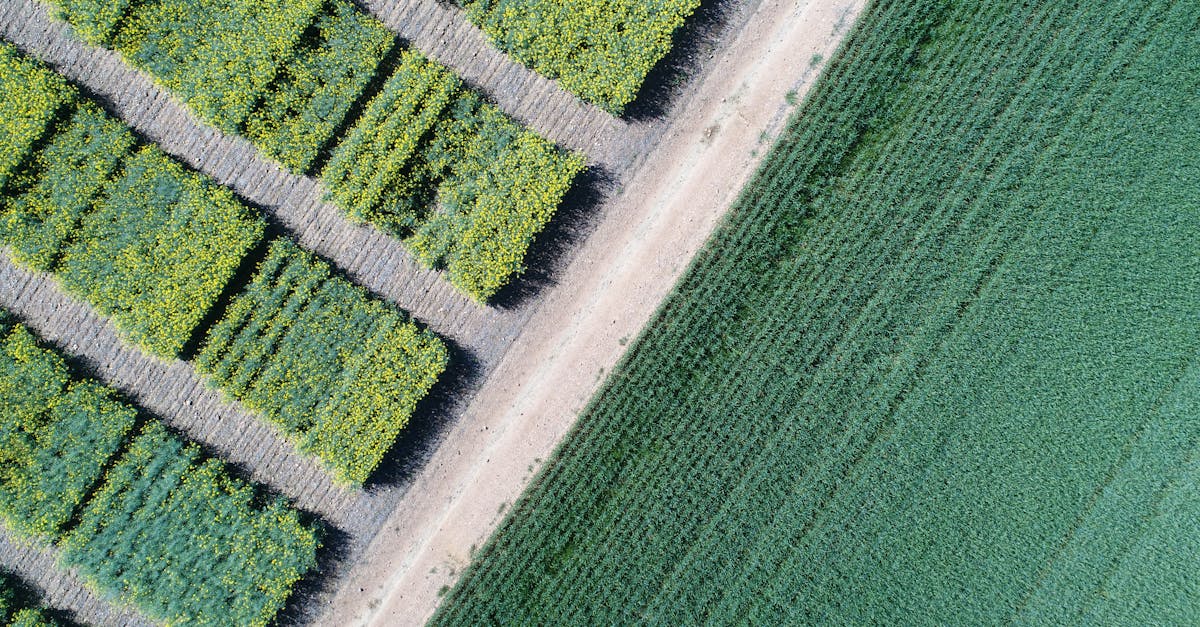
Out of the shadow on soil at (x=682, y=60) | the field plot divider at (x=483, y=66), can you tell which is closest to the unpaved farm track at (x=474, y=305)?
the field plot divider at (x=483, y=66)

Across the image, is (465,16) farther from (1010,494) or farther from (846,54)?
(1010,494)

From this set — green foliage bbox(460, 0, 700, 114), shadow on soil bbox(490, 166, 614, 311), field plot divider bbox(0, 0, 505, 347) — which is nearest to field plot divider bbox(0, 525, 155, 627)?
field plot divider bbox(0, 0, 505, 347)

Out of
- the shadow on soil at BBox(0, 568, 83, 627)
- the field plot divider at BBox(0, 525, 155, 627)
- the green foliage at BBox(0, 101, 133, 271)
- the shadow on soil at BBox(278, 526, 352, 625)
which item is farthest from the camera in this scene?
the shadow on soil at BBox(278, 526, 352, 625)

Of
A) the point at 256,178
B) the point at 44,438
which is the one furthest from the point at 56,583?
the point at 256,178

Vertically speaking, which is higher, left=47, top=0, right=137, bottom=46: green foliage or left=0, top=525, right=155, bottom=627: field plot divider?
left=47, top=0, right=137, bottom=46: green foliage

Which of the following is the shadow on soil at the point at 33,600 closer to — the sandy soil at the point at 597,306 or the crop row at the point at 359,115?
the sandy soil at the point at 597,306

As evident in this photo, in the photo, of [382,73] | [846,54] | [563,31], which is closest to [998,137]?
[846,54]

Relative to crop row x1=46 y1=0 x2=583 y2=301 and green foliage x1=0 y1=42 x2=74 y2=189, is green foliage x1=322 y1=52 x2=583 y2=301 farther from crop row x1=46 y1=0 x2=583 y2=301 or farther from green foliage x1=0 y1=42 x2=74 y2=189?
green foliage x1=0 y1=42 x2=74 y2=189
